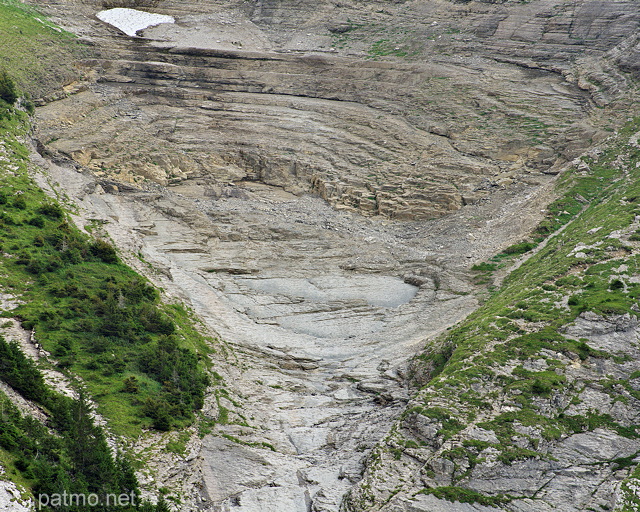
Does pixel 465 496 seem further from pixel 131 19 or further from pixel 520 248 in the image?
pixel 131 19

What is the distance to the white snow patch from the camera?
86250mm

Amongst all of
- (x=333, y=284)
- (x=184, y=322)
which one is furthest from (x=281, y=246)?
(x=184, y=322)

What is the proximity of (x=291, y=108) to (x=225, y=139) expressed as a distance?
31.0 ft

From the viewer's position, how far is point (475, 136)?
2699 inches

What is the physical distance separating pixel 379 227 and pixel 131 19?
50.6m

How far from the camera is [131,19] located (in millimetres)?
88062

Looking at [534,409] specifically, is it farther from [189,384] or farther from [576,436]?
[189,384]

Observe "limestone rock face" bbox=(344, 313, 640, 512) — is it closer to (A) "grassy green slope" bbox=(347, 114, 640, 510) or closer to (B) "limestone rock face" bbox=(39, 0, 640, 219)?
(A) "grassy green slope" bbox=(347, 114, 640, 510)

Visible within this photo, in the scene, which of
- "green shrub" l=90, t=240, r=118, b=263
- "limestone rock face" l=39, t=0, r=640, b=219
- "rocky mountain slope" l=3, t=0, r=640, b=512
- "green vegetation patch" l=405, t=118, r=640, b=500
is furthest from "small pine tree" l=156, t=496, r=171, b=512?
"limestone rock face" l=39, t=0, r=640, b=219

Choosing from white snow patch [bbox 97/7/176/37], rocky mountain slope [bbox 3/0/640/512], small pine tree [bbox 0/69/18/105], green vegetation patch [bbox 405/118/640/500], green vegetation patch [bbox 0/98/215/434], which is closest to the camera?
green vegetation patch [bbox 405/118/640/500]
